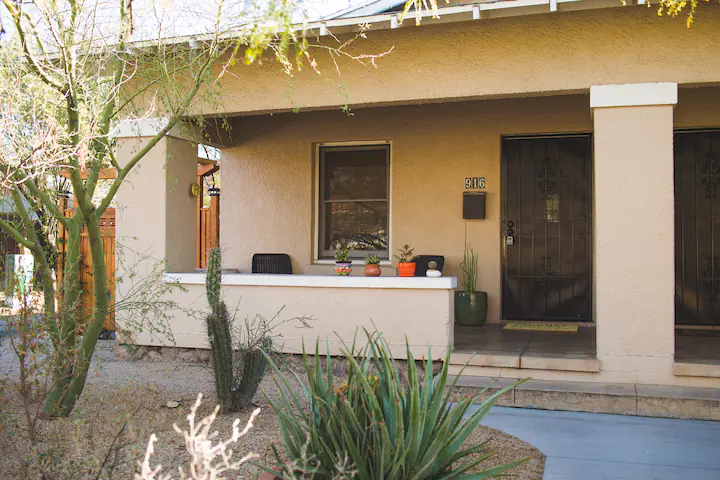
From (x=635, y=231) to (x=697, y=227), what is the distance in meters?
2.49

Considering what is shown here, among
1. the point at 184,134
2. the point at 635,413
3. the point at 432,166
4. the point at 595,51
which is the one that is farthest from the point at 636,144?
the point at 184,134

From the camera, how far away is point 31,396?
198 inches

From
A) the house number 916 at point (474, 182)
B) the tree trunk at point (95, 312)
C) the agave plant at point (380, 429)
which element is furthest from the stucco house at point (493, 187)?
the tree trunk at point (95, 312)

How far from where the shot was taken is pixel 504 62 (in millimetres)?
5988

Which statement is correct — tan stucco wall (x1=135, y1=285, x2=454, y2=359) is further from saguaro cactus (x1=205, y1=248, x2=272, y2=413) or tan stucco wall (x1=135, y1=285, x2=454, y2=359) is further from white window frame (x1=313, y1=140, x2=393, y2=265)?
white window frame (x1=313, y1=140, x2=393, y2=265)

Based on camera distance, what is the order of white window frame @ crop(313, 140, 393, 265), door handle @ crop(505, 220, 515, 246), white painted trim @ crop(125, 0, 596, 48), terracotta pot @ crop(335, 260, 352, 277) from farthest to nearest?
white window frame @ crop(313, 140, 393, 265) → door handle @ crop(505, 220, 515, 246) → terracotta pot @ crop(335, 260, 352, 277) → white painted trim @ crop(125, 0, 596, 48)

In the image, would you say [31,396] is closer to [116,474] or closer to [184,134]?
[116,474]

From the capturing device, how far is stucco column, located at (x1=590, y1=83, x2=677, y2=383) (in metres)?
5.56

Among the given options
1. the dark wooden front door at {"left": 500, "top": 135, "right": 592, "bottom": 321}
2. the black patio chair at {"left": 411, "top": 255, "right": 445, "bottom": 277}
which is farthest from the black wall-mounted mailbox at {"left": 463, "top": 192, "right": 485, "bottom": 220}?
the black patio chair at {"left": 411, "top": 255, "right": 445, "bottom": 277}

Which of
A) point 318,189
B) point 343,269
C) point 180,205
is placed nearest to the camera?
point 343,269

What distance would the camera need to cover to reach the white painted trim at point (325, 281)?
20.6ft

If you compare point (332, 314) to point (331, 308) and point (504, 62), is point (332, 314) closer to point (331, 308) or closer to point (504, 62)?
point (331, 308)

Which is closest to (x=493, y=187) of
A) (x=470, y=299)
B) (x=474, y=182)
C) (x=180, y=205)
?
(x=474, y=182)

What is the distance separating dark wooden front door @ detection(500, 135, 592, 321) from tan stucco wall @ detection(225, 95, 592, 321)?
0.68 feet
